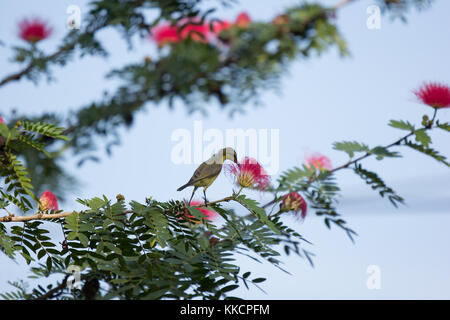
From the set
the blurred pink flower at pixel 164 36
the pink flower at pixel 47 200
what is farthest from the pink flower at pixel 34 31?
the pink flower at pixel 47 200

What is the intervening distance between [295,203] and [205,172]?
0.27 meters

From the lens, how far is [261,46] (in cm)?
187

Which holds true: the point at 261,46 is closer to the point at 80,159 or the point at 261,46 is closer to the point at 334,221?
the point at 80,159

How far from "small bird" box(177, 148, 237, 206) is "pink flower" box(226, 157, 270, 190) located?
Result: 0.8 inches

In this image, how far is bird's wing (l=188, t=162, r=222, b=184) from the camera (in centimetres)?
58

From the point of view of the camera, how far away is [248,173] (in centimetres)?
61

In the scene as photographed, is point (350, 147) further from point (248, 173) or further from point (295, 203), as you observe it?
point (248, 173)

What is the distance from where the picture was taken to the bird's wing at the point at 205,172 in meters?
0.58

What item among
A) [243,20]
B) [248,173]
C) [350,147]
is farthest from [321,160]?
[243,20]

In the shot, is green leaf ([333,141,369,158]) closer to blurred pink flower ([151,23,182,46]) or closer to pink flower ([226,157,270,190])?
pink flower ([226,157,270,190])

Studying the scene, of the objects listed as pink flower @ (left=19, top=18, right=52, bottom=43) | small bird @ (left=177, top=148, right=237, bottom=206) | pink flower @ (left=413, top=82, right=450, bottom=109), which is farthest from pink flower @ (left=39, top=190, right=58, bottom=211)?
pink flower @ (left=19, top=18, right=52, bottom=43)

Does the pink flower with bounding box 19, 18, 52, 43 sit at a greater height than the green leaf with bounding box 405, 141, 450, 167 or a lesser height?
greater

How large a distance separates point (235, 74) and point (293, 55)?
0.22 metres

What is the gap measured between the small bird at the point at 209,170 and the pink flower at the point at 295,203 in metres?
0.23
